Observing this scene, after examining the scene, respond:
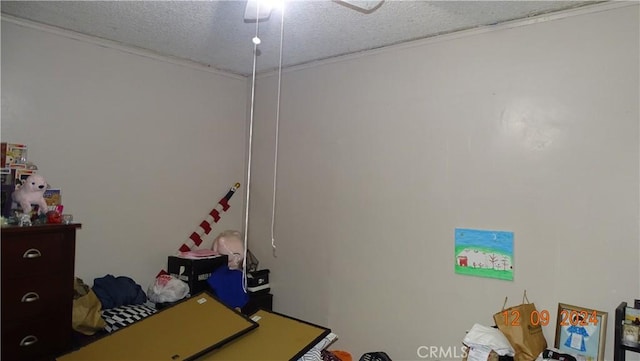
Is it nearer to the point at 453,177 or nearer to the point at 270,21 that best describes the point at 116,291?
the point at 270,21

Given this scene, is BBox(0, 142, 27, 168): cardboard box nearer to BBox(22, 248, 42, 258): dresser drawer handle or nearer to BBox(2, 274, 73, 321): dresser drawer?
BBox(22, 248, 42, 258): dresser drawer handle

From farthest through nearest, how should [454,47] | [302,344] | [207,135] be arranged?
[207,135] < [454,47] < [302,344]

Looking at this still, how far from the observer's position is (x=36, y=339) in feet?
6.82

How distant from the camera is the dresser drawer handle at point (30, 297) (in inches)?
80.0

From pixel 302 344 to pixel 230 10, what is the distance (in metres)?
1.83

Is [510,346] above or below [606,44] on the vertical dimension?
below

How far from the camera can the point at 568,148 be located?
2127mm

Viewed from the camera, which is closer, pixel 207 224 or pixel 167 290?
pixel 167 290

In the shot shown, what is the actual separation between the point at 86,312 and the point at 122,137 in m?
1.21

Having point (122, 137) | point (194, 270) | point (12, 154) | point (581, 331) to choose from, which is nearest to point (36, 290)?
point (12, 154)

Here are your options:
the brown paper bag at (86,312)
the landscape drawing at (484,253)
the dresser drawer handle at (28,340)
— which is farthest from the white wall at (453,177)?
the dresser drawer handle at (28,340)

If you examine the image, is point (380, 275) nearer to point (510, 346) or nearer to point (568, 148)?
point (510, 346)

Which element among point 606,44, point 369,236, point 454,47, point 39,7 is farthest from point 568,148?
point 39,7

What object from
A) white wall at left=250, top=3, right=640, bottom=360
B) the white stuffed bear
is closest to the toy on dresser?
the white stuffed bear
